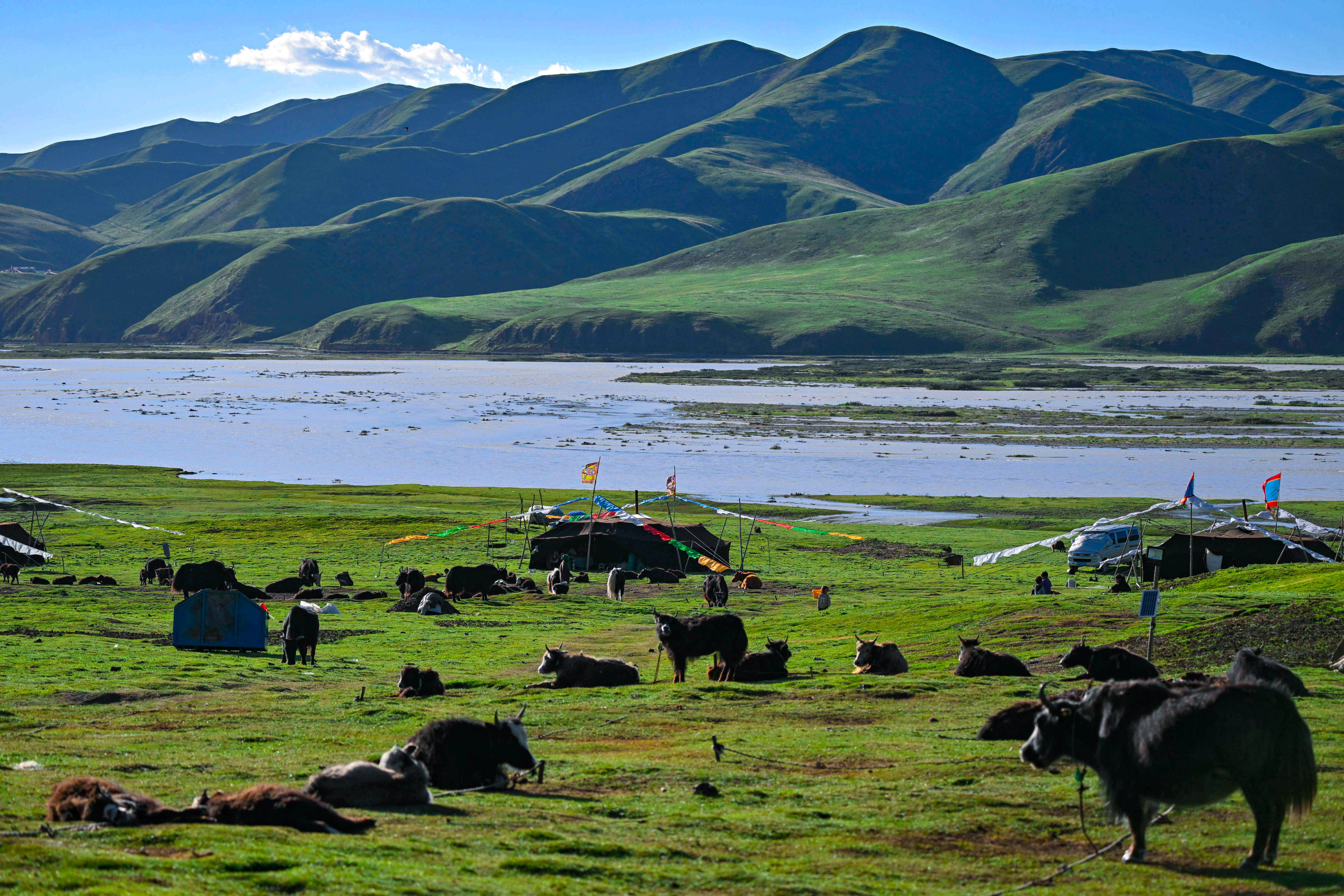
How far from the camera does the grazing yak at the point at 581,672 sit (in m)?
23.2

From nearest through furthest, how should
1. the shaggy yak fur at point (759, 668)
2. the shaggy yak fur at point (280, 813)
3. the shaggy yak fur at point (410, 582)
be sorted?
the shaggy yak fur at point (280, 813), the shaggy yak fur at point (759, 668), the shaggy yak fur at point (410, 582)

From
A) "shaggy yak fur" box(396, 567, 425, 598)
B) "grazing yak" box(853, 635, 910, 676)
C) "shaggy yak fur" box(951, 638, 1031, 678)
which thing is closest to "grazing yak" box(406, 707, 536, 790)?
"grazing yak" box(853, 635, 910, 676)

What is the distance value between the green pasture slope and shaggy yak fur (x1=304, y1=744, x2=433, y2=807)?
29 centimetres

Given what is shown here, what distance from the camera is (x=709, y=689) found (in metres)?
22.6

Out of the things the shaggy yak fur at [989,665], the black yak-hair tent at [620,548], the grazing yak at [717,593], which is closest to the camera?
the shaggy yak fur at [989,665]

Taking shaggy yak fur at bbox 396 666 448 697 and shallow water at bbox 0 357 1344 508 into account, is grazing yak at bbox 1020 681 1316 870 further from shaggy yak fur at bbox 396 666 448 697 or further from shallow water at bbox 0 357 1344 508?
shallow water at bbox 0 357 1344 508

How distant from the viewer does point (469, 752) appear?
1430cm

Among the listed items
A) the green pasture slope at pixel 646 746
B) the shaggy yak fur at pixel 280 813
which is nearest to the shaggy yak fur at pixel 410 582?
the green pasture slope at pixel 646 746

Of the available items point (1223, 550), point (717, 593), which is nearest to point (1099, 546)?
point (1223, 550)

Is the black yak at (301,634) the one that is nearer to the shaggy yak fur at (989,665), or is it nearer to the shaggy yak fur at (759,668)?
the shaggy yak fur at (759,668)

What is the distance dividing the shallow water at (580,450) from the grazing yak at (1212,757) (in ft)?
187

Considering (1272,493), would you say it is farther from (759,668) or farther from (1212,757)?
(1212,757)

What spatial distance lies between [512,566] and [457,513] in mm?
18602

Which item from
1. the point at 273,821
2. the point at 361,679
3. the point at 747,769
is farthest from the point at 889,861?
the point at 361,679
